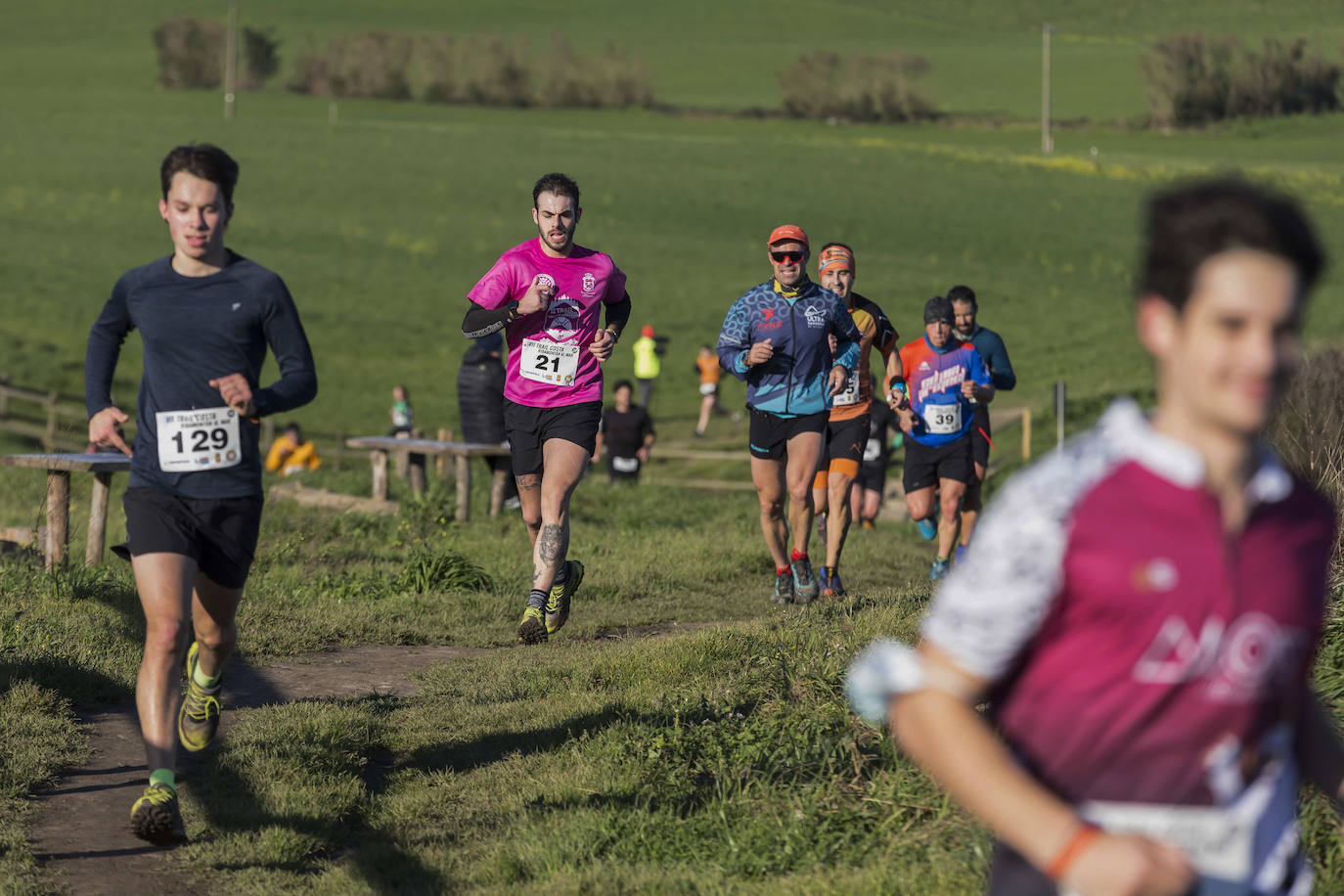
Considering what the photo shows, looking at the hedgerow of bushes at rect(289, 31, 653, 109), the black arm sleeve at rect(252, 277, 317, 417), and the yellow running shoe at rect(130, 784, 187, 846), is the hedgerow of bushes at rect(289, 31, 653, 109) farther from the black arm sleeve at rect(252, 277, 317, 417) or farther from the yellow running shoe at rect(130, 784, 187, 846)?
the yellow running shoe at rect(130, 784, 187, 846)

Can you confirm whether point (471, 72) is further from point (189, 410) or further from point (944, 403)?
point (189, 410)

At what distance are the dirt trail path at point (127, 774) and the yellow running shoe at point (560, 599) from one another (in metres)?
0.58

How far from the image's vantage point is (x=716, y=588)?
11750 millimetres

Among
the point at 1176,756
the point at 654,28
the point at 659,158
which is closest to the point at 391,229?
the point at 659,158

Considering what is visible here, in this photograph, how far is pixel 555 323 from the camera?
8836mm

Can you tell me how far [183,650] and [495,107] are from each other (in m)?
93.9

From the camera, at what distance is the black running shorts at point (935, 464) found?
12.6 metres

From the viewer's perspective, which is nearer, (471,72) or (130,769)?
(130,769)

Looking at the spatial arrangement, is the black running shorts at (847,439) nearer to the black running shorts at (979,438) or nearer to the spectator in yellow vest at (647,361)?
the black running shorts at (979,438)

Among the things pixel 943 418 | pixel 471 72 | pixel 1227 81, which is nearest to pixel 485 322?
pixel 943 418

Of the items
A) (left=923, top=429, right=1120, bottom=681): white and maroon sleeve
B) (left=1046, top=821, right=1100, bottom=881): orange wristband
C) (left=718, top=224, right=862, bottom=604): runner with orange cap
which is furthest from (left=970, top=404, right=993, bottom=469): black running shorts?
(left=1046, top=821, right=1100, bottom=881): orange wristband

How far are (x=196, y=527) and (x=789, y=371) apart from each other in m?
5.49

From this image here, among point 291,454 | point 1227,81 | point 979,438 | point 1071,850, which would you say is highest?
point 1227,81

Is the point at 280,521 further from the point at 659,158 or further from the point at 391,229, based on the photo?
the point at 659,158
